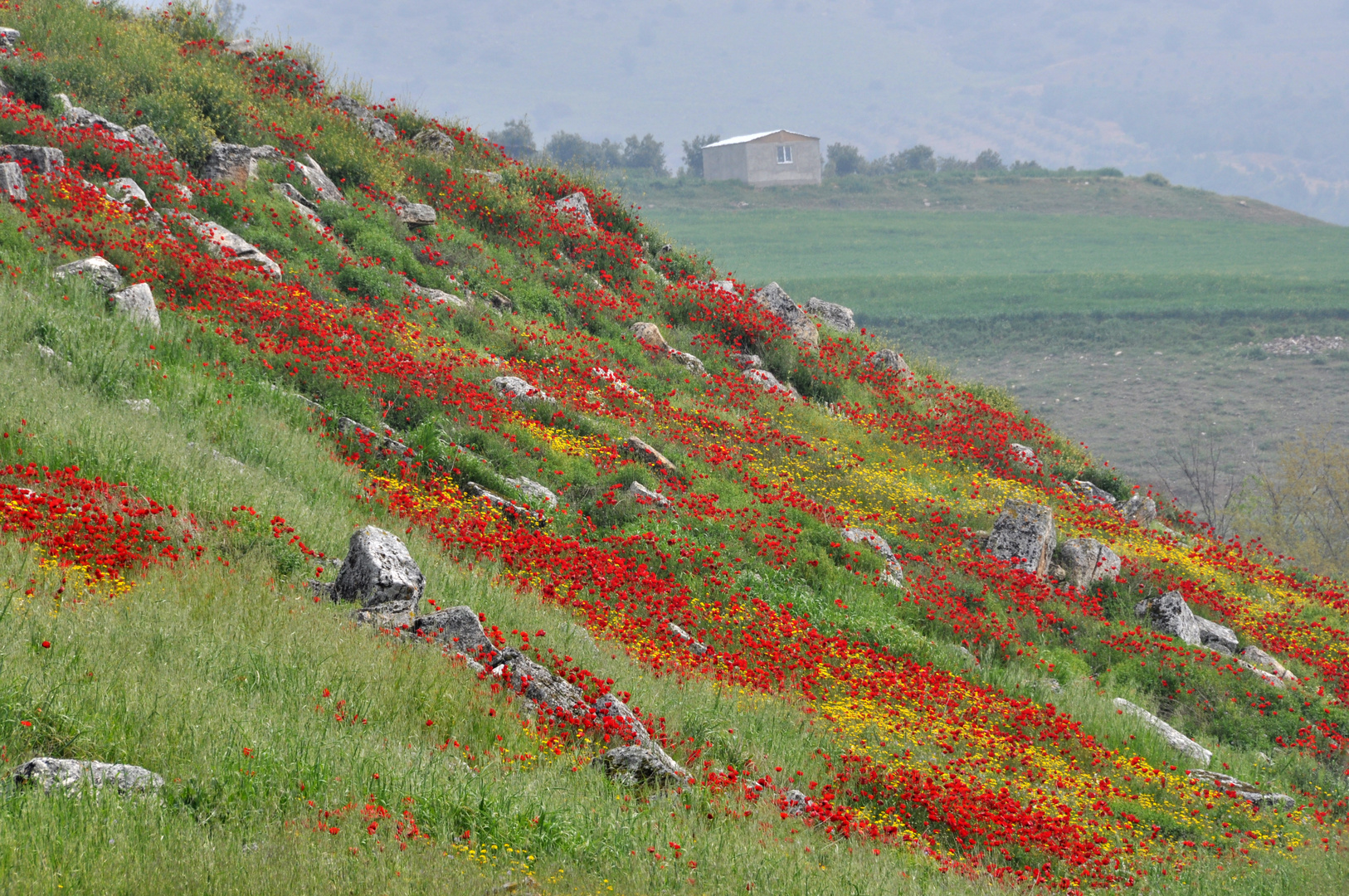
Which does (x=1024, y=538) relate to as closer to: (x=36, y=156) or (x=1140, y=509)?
(x=1140, y=509)

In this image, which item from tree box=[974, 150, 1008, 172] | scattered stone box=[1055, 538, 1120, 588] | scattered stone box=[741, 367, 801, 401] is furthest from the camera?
tree box=[974, 150, 1008, 172]

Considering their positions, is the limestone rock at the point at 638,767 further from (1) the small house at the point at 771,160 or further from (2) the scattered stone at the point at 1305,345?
(1) the small house at the point at 771,160

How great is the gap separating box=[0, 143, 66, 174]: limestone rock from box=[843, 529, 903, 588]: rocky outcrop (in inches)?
510

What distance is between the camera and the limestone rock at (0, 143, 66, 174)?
1404 centimetres

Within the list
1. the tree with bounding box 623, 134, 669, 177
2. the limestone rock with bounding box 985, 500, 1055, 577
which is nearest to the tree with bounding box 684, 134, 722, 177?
the tree with bounding box 623, 134, 669, 177

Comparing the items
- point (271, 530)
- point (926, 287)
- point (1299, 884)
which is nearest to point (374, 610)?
point (271, 530)

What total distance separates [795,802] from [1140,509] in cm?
1712

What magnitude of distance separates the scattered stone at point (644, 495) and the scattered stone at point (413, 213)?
9.22 m

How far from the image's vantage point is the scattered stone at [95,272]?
38.5 feet

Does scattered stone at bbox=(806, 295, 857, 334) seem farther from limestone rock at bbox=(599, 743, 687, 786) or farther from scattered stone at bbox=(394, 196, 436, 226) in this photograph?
limestone rock at bbox=(599, 743, 687, 786)

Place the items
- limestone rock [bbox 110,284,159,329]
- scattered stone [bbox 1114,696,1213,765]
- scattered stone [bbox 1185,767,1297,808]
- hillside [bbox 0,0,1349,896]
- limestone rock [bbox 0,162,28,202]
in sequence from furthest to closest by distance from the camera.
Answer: limestone rock [bbox 0,162,28,202], limestone rock [bbox 110,284,159,329], scattered stone [bbox 1114,696,1213,765], scattered stone [bbox 1185,767,1297,808], hillside [bbox 0,0,1349,896]

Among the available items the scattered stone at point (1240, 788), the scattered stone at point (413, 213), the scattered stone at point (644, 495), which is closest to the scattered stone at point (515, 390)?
the scattered stone at point (644, 495)

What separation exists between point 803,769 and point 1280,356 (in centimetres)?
5552

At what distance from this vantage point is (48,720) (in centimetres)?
468
